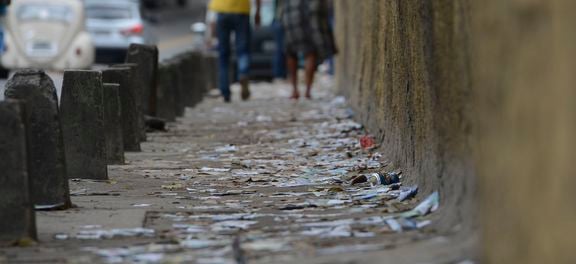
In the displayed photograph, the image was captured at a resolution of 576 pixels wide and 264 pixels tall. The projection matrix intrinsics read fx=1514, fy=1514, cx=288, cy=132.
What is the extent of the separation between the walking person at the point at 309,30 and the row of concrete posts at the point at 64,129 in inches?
137

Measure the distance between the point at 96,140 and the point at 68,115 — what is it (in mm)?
225

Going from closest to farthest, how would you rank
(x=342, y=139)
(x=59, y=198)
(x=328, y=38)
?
Result: (x=59, y=198)
(x=342, y=139)
(x=328, y=38)

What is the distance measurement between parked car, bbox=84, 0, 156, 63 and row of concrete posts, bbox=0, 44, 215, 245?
60.4ft

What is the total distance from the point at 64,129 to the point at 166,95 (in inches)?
266

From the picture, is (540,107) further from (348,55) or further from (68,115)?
(348,55)

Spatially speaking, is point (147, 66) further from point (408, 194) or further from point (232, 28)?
point (408, 194)

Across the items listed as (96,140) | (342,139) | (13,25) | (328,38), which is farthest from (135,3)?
(96,140)

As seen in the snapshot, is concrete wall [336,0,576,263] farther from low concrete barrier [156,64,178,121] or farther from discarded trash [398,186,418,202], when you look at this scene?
low concrete barrier [156,64,178,121]

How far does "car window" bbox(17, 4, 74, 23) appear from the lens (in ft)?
91.3

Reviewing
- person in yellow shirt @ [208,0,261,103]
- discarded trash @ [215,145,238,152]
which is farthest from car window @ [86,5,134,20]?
discarded trash @ [215,145,238,152]

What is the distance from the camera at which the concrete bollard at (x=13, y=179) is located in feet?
21.6

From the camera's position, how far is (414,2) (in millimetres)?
7941

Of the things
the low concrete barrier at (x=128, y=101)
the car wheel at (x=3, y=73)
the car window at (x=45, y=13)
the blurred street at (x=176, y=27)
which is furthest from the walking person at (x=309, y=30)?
the blurred street at (x=176, y=27)

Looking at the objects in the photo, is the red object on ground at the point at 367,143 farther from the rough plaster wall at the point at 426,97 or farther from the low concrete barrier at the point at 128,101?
the low concrete barrier at the point at 128,101
